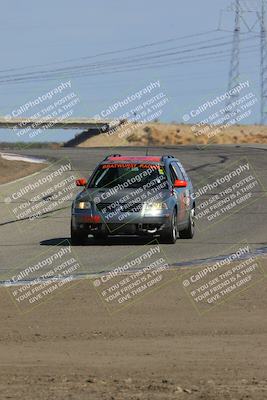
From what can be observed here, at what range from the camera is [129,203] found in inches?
796

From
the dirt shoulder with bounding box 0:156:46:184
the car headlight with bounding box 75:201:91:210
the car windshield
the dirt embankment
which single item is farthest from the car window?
the dirt embankment

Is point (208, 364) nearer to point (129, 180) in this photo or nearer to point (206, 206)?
point (129, 180)

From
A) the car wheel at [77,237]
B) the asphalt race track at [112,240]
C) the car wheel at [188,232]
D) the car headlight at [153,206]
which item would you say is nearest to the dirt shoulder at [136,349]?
the asphalt race track at [112,240]

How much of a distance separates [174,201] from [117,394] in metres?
13.5

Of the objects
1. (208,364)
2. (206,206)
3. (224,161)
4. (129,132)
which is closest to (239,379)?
(208,364)

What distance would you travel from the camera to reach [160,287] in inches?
537

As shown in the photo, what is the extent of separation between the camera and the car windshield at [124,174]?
68.5ft

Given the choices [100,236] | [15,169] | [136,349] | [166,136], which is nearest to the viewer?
[136,349]

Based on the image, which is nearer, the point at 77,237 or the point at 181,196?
the point at 77,237

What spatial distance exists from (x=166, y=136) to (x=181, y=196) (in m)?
83.4

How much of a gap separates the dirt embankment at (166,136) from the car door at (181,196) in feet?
242

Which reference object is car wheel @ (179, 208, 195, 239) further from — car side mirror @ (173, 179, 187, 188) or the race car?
car side mirror @ (173, 179, 187, 188)

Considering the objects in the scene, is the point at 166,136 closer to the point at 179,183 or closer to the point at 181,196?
the point at 181,196

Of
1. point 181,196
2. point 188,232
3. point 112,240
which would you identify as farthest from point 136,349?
point 188,232
